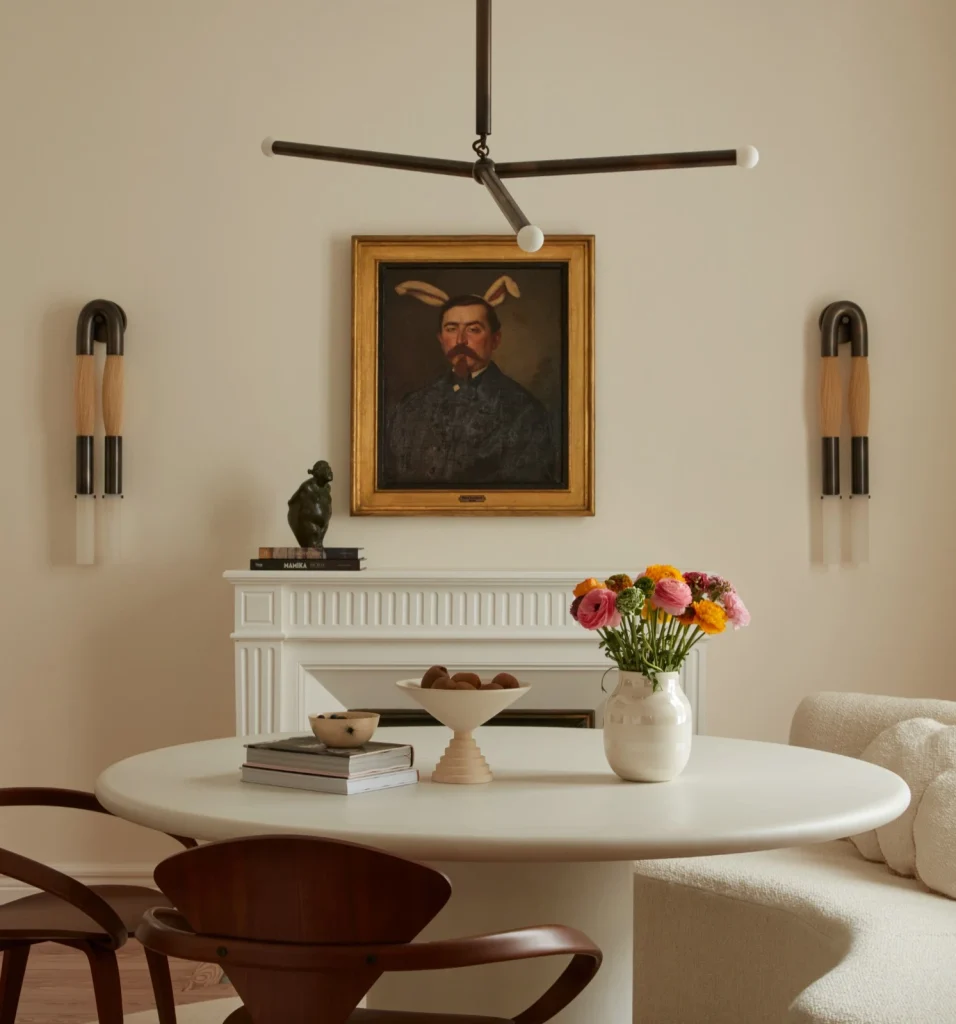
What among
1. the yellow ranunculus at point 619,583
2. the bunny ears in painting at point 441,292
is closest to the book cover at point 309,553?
the bunny ears in painting at point 441,292

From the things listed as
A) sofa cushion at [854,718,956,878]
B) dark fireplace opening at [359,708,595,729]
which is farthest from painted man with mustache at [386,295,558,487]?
sofa cushion at [854,718,956,878]

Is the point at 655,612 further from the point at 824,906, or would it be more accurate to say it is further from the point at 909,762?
the point at 909,762

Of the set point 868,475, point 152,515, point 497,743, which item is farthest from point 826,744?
point 152,515

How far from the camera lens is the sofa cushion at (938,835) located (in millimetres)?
2475

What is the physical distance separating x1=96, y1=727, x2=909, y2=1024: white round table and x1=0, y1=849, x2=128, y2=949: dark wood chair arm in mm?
166

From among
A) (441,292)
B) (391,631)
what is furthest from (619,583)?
(441,292)

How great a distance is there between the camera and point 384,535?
13.9 feet

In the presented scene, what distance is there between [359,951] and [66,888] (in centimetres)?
84

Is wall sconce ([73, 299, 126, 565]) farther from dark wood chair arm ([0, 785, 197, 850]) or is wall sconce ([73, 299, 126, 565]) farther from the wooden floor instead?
dark wood chair arm ([0, 785, 197, 850])

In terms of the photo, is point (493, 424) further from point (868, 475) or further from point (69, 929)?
→ point (69, 929)

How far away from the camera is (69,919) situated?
7.47 ft

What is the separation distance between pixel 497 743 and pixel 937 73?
3.11m

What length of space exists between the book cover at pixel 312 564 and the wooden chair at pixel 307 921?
248cm

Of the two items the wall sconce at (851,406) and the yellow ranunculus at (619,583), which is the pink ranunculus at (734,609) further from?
the wall sconce at (851,406)
